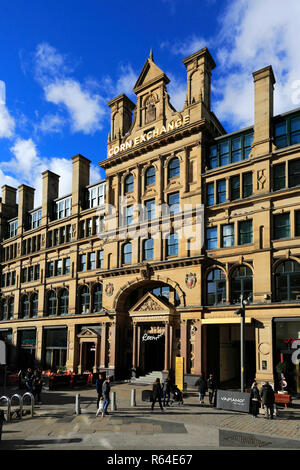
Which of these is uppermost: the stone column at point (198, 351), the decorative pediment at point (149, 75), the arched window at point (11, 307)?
the decorative pediment at point (149, 75)

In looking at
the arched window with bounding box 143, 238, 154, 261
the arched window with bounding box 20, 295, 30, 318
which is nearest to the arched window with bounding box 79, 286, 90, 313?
the arched window with bounding box 143, 238, 154, 261

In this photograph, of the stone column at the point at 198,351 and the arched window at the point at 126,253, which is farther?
the arched window at the point at 126,253

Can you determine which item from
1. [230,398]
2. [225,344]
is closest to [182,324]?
[225,344]

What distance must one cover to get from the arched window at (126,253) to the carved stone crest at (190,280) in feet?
23.6

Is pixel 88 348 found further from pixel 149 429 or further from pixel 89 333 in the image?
pixel 149 429

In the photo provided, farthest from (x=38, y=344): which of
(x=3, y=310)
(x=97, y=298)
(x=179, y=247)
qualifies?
(x=179, y=247)

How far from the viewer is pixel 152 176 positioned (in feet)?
123

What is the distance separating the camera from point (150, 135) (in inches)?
1489

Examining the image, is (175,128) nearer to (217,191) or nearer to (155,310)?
(217,191)

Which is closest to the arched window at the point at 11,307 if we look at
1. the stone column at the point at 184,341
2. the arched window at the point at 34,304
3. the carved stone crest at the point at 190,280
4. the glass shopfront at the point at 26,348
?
the glass shopfront at the point at 26,348

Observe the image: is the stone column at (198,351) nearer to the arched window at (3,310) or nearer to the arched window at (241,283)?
the arched window at (241,283)

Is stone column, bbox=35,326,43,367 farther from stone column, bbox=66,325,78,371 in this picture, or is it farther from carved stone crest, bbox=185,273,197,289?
carved stone crest, bbox=185,273,197,289

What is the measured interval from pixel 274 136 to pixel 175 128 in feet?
30.1

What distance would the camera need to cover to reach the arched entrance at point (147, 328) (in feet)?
108
